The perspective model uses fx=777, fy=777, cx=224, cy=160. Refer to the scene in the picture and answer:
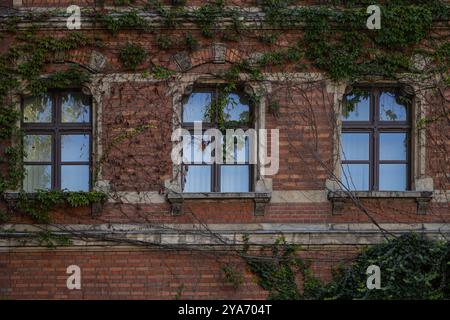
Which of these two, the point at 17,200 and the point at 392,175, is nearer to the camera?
the point at 17,200

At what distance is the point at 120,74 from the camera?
41.1ft

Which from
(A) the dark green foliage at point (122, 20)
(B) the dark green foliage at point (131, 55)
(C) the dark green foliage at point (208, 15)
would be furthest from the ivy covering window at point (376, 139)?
(A) the dark green foliage at point (122, 20)

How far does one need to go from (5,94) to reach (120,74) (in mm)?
1879

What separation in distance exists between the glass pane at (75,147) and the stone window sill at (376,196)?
403 centimetres

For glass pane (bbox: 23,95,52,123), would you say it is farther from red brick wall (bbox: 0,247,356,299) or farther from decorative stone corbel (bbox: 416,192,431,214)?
decorative stone corbel (bbox: 416,192,431,214)

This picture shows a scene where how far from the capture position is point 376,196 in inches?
482

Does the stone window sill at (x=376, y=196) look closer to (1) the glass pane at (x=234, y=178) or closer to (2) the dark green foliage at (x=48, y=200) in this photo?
(1) the glass pane at (x=234, y=178)

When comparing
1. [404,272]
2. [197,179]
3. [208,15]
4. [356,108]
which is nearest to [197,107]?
[197,179]

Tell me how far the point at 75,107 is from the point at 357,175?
4.75m

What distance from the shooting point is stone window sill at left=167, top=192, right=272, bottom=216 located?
1221cm

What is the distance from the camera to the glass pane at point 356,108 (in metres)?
12.7

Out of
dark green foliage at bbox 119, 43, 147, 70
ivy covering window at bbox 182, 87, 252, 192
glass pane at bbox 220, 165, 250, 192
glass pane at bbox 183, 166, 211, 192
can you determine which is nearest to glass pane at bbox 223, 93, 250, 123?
ivy covering window at bbox 182, 87, 252, 192

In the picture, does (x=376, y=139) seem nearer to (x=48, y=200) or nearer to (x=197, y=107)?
(x=197, y=107)
